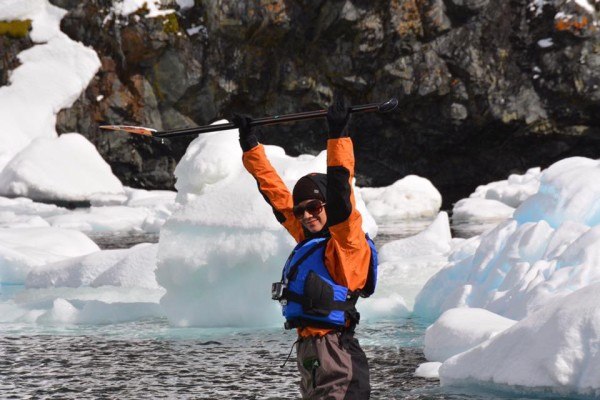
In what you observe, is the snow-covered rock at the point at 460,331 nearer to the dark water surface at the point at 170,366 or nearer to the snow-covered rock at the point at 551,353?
the dark water surface at the point at 170,366

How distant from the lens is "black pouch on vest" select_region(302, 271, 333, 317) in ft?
16.0

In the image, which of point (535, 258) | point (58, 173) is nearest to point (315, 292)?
point (535, 258)

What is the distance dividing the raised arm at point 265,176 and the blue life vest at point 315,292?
1.79 feet

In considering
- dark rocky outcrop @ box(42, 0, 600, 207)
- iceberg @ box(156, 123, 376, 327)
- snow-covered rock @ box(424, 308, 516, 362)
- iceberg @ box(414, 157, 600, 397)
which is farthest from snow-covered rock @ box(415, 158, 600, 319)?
dark rocky outcrop @ box(42, 0, 600, 207)

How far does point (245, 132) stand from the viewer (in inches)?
218

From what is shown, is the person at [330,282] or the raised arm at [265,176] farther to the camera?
the raised arm at [265,176]

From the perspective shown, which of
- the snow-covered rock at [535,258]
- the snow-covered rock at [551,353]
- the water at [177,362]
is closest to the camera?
the snow-covered rock at [551,353]

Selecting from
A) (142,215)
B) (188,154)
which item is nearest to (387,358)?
(188,154)

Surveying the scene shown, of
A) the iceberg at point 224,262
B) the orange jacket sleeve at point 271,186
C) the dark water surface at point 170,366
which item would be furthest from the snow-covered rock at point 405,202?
the orange jacket sleeve at point 271,186

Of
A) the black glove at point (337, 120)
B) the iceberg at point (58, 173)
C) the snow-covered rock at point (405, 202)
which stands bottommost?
the black glove at point (337, 120)

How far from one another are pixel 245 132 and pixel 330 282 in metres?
1.18

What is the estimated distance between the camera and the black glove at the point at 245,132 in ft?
18.0

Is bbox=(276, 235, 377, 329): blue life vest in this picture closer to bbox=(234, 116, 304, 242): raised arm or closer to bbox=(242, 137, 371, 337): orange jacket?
bbox=(242, 137, 371, 337): orange jacket

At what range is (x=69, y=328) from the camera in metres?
12.4
